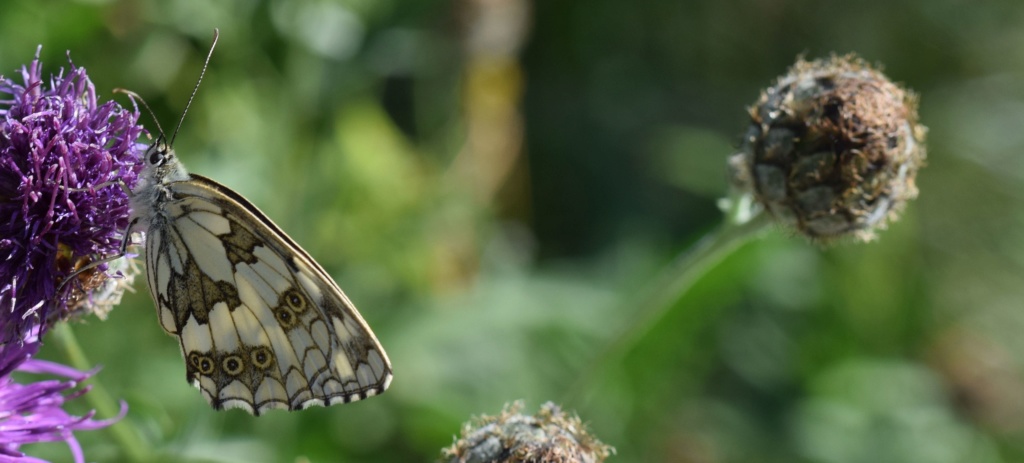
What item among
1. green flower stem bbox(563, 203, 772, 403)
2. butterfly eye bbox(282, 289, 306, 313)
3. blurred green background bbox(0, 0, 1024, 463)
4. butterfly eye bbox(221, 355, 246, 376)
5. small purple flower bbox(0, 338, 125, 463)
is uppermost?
blurred green background bbox(0, 0, 1024, 463)

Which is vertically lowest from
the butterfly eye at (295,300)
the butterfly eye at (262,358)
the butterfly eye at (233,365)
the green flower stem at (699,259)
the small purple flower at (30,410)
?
the small purple flower at (30,410)


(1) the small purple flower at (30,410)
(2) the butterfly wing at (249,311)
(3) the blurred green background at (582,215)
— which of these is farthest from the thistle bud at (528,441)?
(1) the small purple flower at (30,410)

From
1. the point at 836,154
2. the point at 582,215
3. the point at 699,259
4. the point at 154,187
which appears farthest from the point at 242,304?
the point at 582,215

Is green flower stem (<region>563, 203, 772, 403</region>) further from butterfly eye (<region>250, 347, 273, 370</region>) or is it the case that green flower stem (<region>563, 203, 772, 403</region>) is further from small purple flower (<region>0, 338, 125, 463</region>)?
small purple flower (<region>0, 338, 125, 463</region>)

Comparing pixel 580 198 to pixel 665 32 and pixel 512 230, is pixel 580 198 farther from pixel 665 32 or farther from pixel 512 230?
pixel 665 32

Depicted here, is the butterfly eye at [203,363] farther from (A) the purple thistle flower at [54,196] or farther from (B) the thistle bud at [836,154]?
(B) the thistle bud at [836,154]

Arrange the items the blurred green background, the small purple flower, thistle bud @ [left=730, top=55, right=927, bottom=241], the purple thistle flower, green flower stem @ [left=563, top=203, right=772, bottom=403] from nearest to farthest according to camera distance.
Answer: the purple thistle flower → the small purple flower → thistle bud @ [left=730, top=55, right=927, bottom=241] → green flower stem @ [left=563, top=203, right=772, bottom=403] → the blurred green background

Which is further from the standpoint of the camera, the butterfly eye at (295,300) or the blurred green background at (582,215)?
the blurred green background at (582,215)

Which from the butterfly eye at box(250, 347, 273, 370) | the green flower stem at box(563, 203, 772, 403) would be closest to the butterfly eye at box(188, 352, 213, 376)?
the butterfly eye at box(250, 347, 273, 370)
